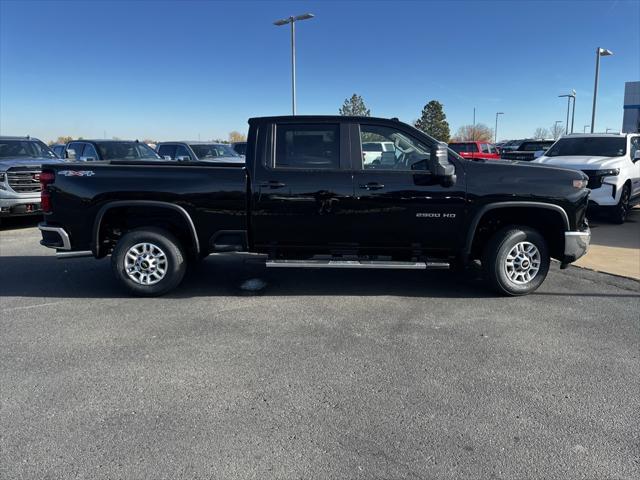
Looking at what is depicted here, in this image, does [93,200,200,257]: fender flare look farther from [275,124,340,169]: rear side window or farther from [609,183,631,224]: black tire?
[609,183,631,224]: black tire

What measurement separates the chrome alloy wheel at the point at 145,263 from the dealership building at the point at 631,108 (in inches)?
1456

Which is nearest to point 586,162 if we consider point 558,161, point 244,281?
point 558,161

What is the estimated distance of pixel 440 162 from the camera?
498cm

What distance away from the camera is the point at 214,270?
6871mm

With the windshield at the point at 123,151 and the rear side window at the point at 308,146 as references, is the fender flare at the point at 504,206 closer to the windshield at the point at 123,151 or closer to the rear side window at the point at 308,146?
the rear side window at the point at 308,146

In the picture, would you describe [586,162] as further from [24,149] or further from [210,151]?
[24,149]

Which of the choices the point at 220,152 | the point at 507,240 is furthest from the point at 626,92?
the point at 507,240

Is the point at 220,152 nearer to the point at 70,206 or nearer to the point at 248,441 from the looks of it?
the point at 70,206

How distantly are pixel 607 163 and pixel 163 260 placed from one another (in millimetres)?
9366

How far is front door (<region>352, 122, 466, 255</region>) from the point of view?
5262 millimetres

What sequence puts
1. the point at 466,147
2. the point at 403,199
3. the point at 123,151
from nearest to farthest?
1. the point at 403,199
2. the point at 123,151
3. the point at 466,147

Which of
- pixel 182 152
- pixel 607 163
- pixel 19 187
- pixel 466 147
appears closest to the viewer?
pixel 19 187

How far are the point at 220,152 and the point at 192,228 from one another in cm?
990

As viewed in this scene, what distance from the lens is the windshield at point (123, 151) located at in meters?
12.2
